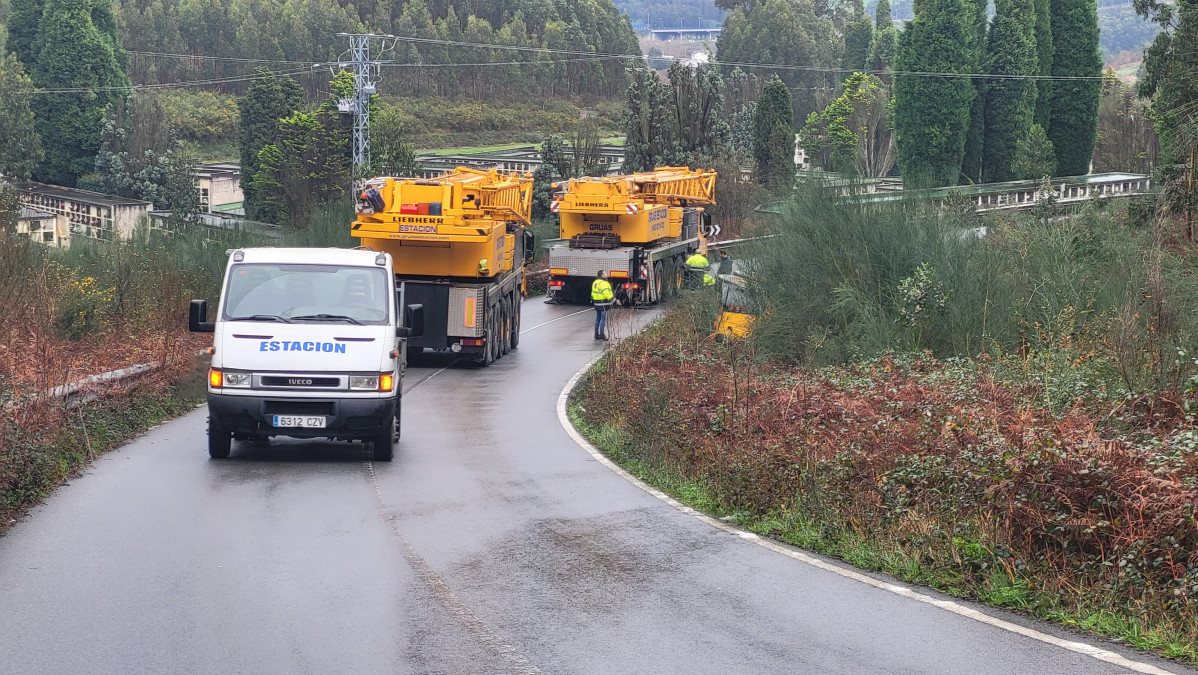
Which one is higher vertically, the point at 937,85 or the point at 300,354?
the point at 937,85

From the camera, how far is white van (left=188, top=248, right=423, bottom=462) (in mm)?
13500

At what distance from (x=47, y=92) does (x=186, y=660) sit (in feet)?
271

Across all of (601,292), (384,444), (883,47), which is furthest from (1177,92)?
(883,47)

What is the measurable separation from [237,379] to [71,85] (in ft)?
252

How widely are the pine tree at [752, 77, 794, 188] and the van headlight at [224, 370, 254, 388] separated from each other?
49.2m

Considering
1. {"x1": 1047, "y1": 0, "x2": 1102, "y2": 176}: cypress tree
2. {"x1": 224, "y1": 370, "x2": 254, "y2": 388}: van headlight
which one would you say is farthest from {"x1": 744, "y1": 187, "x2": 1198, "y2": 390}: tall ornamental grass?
{"x1": 1047, "y1": 0, "x2": 1102, "y2": 176}: cypress tree

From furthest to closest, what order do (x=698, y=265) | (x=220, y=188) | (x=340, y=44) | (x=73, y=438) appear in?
(x=340, y=44), (x=220, y=188), (x=698, y=265), (x=73, y=438)

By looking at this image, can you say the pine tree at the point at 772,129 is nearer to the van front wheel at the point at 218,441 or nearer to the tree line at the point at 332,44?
the van front wheel at the point at 218,441

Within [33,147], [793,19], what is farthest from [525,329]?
[793,19]

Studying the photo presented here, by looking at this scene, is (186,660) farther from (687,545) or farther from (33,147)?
(33,147)

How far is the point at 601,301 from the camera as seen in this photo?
2862 cm

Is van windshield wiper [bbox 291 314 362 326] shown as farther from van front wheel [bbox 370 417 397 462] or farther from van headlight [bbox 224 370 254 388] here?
van front wheel [bbox 370 417 397 462]

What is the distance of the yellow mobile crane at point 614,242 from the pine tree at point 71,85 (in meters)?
55.4

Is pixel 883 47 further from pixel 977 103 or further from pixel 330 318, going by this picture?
pixel 330 318
